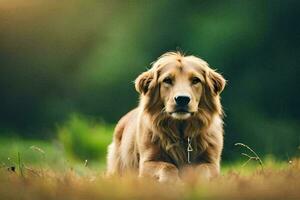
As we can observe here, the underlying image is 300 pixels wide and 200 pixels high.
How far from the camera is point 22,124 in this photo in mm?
6574

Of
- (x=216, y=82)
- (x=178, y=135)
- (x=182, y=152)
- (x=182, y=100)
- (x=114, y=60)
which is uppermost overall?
(x=114, y=60)

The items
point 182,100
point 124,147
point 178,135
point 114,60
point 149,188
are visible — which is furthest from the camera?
point 114,60

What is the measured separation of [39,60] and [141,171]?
1.20 metres

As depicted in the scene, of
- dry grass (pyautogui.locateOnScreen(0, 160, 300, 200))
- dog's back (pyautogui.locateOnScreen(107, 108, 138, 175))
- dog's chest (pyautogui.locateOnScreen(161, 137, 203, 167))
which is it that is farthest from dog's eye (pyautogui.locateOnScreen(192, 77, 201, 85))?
dry grass (pyautogui.locateOnScreen(0, 160, 300, 200))

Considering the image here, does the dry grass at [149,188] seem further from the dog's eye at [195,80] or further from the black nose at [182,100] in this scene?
the dog's eye at [195,80]

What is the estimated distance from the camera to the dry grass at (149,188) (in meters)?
4.89

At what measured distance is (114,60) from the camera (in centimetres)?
668

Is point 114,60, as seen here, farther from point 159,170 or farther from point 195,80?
point 159,170

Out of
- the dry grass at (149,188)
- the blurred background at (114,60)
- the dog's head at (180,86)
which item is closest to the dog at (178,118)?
the dog's head at (180,86)

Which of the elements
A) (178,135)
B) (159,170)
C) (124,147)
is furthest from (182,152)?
(124,147)

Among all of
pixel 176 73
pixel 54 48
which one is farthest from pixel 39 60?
pixel 176 73

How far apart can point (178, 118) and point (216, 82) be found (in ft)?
1.37

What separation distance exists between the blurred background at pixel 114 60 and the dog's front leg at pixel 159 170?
543 millimetres

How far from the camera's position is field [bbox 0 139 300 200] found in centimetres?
489
